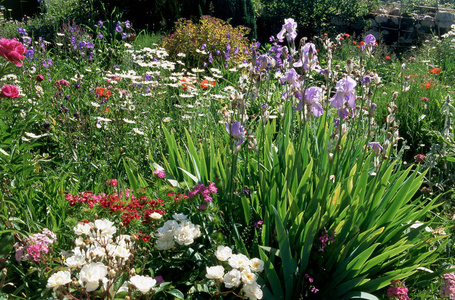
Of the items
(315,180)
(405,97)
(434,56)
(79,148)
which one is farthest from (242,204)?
(434,56)

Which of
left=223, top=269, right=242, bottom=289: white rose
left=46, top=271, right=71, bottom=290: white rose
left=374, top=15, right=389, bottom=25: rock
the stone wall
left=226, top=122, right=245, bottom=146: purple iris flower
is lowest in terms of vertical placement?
the stone wall

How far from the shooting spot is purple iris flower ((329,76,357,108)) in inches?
73.1

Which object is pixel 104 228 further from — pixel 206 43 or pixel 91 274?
pixel 206 43

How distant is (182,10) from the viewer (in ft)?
28.8

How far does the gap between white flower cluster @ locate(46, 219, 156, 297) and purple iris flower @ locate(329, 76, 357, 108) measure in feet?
3.62

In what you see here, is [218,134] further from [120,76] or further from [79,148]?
[120,76]

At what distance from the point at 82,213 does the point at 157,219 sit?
0.35 m

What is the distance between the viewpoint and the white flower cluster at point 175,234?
1.77m

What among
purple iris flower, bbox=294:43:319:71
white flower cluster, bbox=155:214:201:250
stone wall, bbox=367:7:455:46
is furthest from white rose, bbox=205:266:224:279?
stone wall, bbox=367:7:455:46

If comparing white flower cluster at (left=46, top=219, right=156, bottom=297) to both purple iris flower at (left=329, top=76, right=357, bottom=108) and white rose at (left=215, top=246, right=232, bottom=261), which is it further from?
purple iris flower at (left=329, top=76, right=357, bottom=108)

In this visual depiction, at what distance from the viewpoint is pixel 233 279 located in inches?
62.7

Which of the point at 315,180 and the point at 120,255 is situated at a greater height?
the point at 120,255

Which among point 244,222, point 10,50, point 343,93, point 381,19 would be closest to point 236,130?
point 343,93

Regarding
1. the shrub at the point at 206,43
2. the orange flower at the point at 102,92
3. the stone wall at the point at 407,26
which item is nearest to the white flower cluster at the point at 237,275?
the orange flower at the point at 102,92
